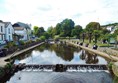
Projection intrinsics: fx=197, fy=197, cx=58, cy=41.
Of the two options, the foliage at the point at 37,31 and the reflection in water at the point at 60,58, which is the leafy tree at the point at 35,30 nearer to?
the foliage at the point at 37,31

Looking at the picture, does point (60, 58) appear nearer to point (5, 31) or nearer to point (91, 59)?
point (91, 59)

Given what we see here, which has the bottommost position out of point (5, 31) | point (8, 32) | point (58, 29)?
point (8, 32)

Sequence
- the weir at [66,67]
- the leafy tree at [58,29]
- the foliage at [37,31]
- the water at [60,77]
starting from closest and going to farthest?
1. the water at [60,77]
2. the weir at [66,67]
3. the foliage at [37,31]
4. the leafy tree at [58,29]

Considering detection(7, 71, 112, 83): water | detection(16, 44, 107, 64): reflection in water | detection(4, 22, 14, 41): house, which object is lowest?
detection(7, 71, 112, 83): water

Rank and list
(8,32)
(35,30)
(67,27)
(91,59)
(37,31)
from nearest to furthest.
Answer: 1. (91,59)
2. (8,32)
3. (37,31)
4. (35,30)
5. (67,27)

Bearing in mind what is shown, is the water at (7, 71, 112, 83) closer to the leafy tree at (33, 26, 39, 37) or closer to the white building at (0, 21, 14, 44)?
the white building at (0, 21, 14, 44)

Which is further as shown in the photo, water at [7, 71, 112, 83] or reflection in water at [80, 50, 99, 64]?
reflection in water at [80, 50, 99, 64]

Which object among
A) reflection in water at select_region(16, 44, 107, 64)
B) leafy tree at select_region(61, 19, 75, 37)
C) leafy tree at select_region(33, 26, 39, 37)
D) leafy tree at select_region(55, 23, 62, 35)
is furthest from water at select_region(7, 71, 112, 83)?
leafy tree at select_region(55, 23, 62, 35)

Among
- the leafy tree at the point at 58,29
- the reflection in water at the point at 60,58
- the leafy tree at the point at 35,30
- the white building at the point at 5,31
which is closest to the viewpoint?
the reflection in water at the point at 60,58

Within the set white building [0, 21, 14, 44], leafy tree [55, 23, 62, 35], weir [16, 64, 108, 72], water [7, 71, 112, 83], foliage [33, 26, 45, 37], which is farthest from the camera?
leafy tree [55, 23, 62, 35]

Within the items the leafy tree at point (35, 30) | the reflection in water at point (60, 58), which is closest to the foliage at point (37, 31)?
the leafy tree at point (35, 30)

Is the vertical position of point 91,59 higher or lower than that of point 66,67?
lower

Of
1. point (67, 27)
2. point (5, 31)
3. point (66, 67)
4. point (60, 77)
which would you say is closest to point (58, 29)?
point (67, 27)

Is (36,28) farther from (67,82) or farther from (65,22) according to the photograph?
(67,82)
